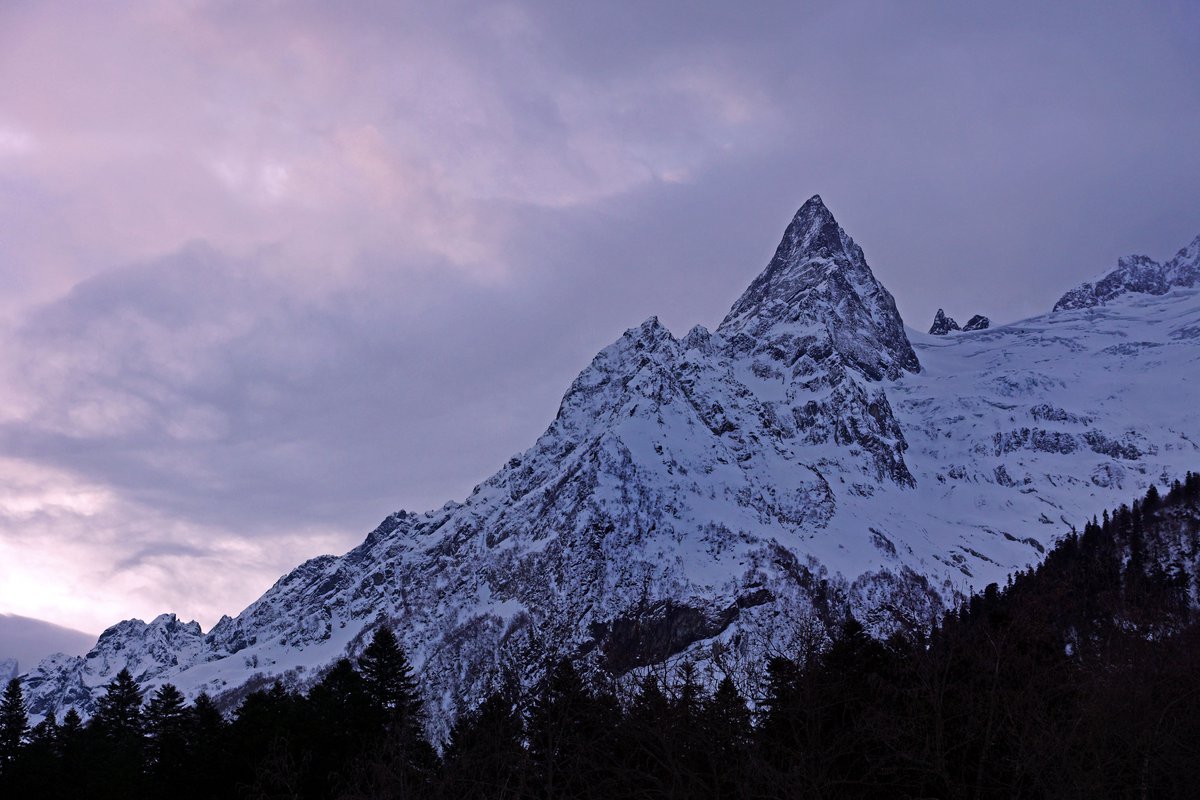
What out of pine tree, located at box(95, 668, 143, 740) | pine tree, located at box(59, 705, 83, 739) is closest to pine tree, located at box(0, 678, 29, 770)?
pine tree, located at box(59, 705, 83, 739)

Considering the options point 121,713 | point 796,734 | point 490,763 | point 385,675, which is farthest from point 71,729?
point 796,734

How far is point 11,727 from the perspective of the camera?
153 ft

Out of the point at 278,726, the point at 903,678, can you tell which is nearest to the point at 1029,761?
the point at 903,678

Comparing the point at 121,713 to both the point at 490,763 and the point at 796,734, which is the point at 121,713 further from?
the point at 796,734

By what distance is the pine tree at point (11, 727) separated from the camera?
4425cm

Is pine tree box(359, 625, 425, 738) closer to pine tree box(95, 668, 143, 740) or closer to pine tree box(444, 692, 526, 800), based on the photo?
pine tree box(444, 692, 526, 800)

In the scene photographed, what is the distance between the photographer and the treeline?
781 inches

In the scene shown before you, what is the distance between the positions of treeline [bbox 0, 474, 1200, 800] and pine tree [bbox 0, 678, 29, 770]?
20 centimetres

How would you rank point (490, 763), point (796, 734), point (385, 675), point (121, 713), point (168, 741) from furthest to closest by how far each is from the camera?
point (121, 713)
point (385, 675)
point (168, 741)
point (490, 763)
point (796, 734)

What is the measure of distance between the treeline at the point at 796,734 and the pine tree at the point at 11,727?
0.20 meters

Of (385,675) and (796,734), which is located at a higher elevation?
(385,675)

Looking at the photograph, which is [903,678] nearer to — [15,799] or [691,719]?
[691,719]

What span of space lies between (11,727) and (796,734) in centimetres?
4290

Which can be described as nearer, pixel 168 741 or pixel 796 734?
pixel 796 734
